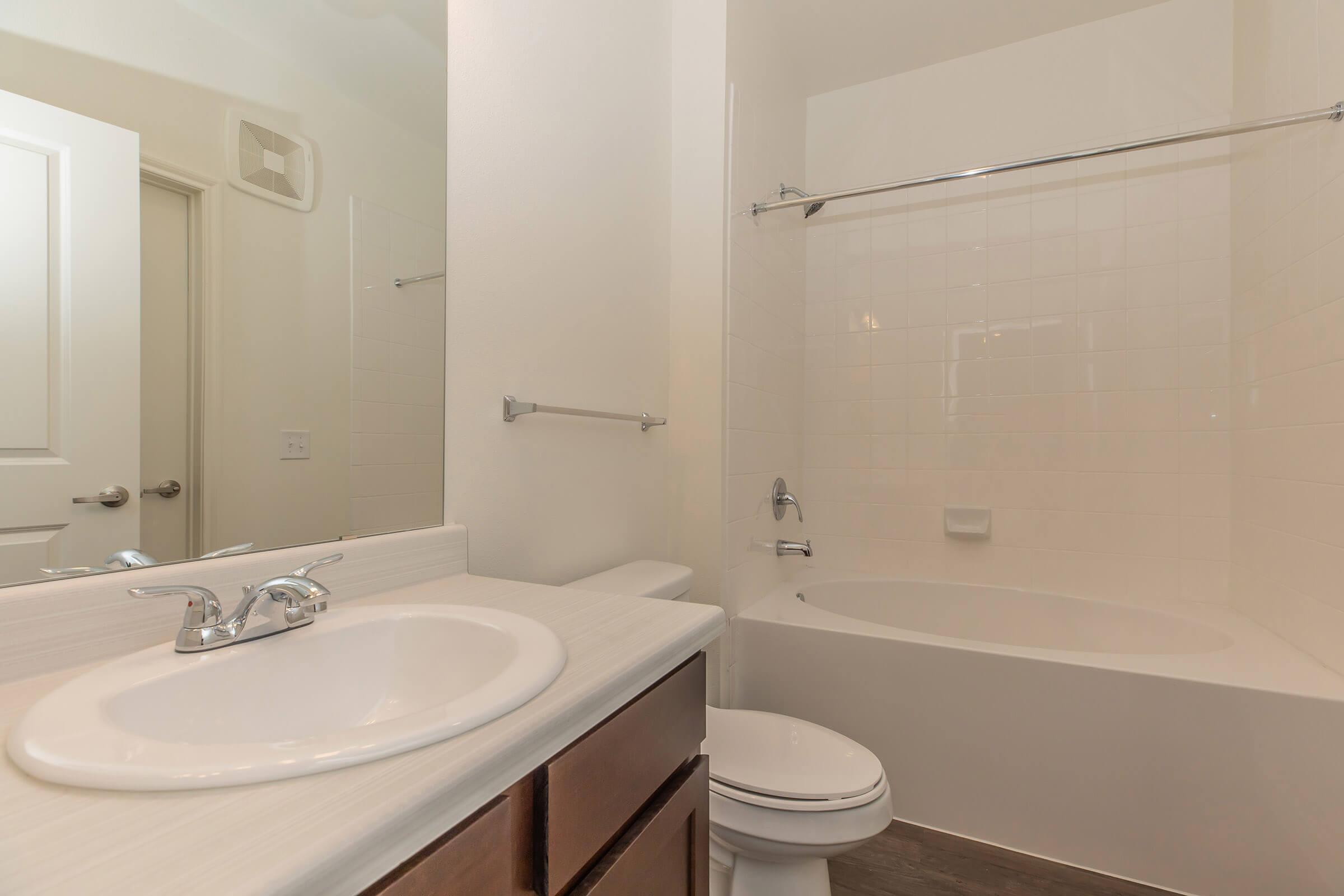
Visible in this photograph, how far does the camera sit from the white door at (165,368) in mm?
692

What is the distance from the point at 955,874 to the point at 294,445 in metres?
1.72

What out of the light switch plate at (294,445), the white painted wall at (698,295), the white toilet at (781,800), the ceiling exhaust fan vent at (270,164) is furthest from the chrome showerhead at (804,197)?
the light switch plate at (294,445)

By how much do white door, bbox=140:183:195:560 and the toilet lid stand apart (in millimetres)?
832

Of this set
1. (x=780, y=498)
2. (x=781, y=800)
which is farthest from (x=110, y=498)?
(x=780, y=498)

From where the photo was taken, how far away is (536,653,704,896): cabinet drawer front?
1.72ft

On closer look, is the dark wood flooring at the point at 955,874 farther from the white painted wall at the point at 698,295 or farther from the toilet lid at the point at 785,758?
the white painted wall at the point at 698,295

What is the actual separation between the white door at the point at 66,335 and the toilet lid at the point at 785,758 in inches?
35.5

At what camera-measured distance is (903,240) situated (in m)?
2.47

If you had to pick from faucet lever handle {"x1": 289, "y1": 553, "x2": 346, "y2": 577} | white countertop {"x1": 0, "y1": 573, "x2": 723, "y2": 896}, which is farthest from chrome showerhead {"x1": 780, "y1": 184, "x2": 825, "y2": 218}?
white countertop {"x1": 0, "y1": 573, "x2": 723, "y2": 896}

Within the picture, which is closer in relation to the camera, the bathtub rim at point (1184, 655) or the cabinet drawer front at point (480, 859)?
the cabinet drawer front at point (480, 859)

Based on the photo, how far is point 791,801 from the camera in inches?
44.6

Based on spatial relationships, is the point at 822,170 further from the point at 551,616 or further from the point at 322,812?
the point at 322,812

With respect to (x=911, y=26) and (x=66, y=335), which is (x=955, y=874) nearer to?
(x=66, y=335)

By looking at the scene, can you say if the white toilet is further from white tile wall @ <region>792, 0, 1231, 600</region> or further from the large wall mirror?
white tile wall @ <region>792, 0, 1231, 600</region>
